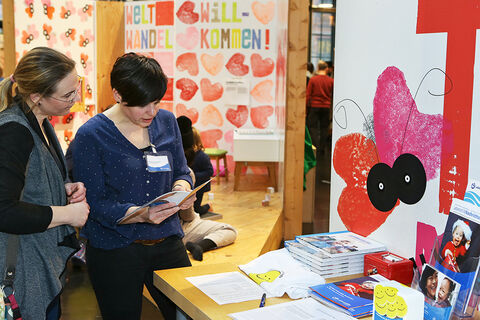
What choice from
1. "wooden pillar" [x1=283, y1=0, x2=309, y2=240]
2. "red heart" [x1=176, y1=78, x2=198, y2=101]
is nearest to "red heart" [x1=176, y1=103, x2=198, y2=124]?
"red heart" [x1=176, y1=78, x2=198, y2=101]

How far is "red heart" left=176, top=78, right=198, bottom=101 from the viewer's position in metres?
7.38

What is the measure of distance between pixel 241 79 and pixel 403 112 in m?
5.23

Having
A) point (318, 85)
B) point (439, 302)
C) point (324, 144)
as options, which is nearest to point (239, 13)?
point (318, 85)

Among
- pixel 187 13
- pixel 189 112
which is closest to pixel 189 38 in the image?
pixel 187 13

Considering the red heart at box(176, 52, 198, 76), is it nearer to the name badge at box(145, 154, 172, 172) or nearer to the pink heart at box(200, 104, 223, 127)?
the pink heart at box(200, 104, 223, 127)

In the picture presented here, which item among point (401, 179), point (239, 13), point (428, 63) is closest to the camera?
point (428, 63)

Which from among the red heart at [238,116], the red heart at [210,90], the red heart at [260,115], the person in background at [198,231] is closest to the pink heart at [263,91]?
the red heart at [260,115]

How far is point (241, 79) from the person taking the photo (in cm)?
713

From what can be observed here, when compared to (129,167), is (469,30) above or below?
above

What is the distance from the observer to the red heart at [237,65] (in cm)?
712

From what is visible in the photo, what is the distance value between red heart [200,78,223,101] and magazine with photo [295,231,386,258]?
524cm

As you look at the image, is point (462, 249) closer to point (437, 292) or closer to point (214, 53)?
point (437, 292)

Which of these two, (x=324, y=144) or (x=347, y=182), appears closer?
(x=347, y=182)

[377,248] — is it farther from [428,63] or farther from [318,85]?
[318,85]
